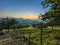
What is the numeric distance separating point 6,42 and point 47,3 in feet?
27.4

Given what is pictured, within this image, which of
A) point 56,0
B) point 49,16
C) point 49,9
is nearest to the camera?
point 56,0

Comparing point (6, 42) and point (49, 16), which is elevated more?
point (49, 16)

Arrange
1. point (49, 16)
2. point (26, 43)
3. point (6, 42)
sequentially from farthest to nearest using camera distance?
point (49, 16) < point (6, 42) < point (26, 43)

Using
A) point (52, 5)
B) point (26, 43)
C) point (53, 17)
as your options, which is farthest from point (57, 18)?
point (26, 43)

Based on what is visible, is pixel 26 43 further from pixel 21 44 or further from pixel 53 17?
pixel 53 17

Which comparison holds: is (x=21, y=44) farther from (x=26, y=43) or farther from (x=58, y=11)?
(x=58, y=11)

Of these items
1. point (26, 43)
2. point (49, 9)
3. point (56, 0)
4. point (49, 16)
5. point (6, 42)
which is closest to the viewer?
point (26, 43)

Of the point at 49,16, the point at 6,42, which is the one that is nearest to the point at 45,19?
the point at 49,16

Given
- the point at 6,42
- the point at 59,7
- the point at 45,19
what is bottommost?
the point at 6,42

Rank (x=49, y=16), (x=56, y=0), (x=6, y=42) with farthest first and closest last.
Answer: (x=49, y=16) < (x=56, y=0) < (x=6, y=42)

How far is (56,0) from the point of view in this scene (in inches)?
798

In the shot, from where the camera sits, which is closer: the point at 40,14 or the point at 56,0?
the point at 56,0

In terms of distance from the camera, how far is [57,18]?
21594 mm

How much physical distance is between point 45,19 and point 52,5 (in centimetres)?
224
